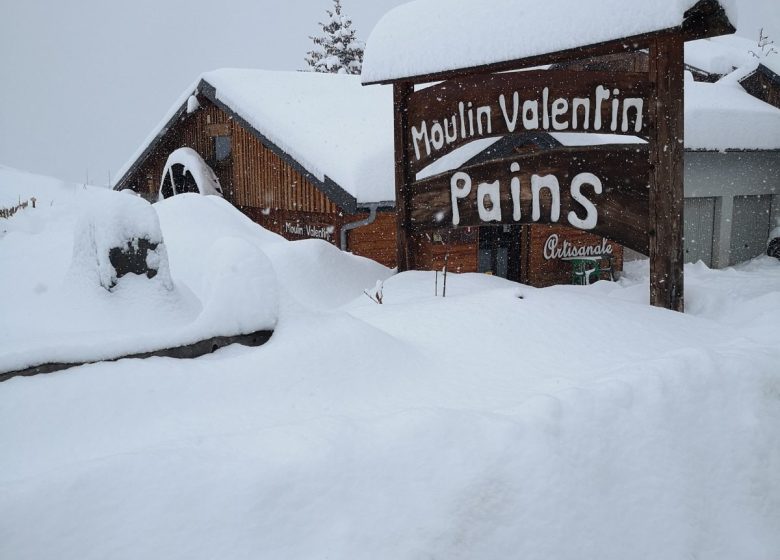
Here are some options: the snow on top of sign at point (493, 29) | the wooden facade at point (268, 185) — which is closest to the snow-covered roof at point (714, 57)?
the wooden facade at point (268, 185)

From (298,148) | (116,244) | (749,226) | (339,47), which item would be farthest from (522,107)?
(339,47)

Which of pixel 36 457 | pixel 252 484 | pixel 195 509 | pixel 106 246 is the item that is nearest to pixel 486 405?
pixel 252 484

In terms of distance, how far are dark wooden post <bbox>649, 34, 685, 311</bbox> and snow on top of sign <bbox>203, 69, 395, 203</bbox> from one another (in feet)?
16.3

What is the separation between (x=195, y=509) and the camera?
7.51 feet

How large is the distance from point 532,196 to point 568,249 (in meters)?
8.25

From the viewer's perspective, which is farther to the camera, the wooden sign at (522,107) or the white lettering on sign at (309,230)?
the white lettering on sign at (309,230)

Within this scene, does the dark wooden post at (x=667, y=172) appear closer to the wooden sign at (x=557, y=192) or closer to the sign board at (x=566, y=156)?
the sign board at (x=566, y=156)

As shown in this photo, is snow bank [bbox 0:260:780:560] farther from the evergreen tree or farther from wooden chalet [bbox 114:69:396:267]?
the evergreen tree

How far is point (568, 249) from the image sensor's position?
13.4 meters

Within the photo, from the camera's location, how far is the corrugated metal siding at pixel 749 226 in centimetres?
1510

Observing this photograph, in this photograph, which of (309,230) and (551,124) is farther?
(309,230)

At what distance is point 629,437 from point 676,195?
7.74ft

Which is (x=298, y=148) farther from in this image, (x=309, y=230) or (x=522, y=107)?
(x=522, y=107)

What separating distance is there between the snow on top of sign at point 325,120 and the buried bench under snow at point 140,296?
18.0ft
